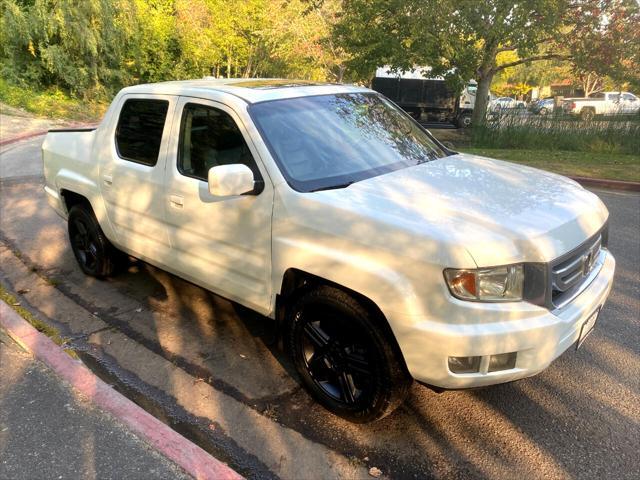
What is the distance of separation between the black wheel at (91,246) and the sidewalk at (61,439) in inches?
64.5

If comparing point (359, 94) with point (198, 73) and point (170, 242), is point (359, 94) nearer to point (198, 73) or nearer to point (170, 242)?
point (170, 242)

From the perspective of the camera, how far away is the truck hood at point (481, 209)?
2410mm

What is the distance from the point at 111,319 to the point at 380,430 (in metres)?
2.49

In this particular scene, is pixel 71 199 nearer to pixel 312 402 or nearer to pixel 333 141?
pixel 333 141

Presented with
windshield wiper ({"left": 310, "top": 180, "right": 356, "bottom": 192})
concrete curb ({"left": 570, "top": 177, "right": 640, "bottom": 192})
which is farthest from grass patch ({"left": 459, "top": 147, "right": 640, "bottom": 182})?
windshield wiper ({"left": 310, "top": 180, "right": 356, "bottom": 192})

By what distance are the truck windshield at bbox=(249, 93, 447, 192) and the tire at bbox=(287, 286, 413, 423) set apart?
2.24ft

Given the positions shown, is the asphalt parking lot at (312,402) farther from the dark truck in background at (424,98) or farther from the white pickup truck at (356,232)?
the dark truck in background at (424,98)

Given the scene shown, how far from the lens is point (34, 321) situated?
13.2 feet

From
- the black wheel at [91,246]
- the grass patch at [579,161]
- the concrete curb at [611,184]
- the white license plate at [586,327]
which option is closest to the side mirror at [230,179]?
the white license plate at [586,327]

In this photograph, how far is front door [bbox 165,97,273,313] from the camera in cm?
312

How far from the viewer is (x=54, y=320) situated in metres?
4.28

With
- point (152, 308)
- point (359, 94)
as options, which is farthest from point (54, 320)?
point (359, 94)

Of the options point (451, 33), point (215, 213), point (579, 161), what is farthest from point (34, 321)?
point (451, 33)

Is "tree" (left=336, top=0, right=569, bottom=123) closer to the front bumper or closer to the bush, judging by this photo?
the bush
